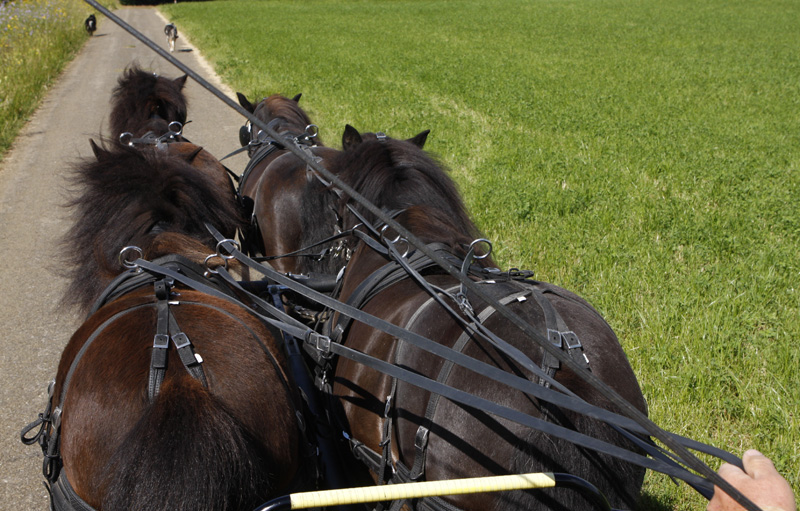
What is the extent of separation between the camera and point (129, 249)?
251cm

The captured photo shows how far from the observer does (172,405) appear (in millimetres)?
1695

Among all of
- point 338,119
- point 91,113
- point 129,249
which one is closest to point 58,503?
point 129,249

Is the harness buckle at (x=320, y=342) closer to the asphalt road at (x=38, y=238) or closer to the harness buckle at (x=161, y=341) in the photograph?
the harness buckle at (x=161, y=341)

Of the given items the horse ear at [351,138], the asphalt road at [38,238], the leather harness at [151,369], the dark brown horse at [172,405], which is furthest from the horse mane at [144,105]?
the leather harness at [151,369]

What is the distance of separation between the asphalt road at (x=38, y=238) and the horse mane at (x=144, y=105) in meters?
0.34

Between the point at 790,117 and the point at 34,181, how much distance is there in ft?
40.2

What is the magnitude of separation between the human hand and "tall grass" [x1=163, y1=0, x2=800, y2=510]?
5.04ft

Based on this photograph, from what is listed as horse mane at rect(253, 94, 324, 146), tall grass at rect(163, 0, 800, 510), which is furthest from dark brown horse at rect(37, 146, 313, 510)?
horse mane at rect(253, 94, 324, 146)

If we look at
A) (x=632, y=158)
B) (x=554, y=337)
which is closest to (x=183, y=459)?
(x=554, y=337)

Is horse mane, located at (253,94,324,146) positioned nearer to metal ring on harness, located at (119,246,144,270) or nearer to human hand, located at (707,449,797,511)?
metal ring on harness, located at (119,246,144,270)

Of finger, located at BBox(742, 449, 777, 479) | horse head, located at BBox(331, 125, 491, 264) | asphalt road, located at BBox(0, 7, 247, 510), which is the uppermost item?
horse head, located at BBox(331, 125, 491, 264)

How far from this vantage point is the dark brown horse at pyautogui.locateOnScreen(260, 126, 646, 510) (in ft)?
5.81

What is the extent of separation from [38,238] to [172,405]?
598 centimetres

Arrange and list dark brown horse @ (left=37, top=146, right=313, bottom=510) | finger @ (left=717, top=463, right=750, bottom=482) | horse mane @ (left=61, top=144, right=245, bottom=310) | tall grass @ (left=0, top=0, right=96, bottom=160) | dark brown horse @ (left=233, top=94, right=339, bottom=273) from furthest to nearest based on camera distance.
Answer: tall grass @ (left=0, top=0, right=96, bottom=160), dark brown horse @ (left=233, top=94, right=339, bottom=273), horse mane @ (left=61, top=144, right=245, bottom=310), dark brown horse @ (left=37, top=146, right=313, bottom=510), finger @ (left=717, top=463, right=750, bottom=482)
